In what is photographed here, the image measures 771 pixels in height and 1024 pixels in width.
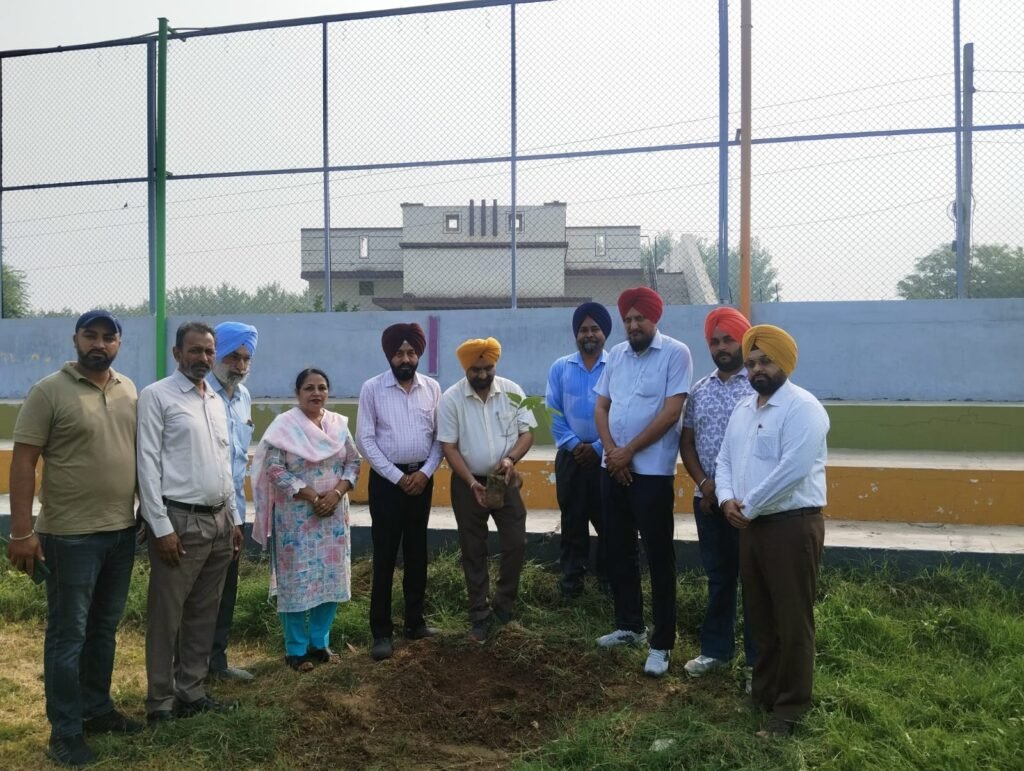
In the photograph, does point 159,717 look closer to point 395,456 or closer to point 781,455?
point 395,456

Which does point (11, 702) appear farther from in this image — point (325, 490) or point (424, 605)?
point (424, 605)

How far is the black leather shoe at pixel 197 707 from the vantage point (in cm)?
394

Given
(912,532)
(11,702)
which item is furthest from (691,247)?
(11,702)

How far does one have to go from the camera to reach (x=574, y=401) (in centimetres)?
521

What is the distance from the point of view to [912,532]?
588cm

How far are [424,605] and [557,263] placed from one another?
586 cm

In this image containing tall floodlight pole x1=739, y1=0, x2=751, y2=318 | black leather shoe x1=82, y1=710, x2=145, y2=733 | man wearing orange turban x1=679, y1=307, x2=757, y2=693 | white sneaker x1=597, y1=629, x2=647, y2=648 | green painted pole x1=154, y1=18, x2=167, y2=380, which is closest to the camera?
black leather shoe x1=82, y1=710, x2=145, y2=733

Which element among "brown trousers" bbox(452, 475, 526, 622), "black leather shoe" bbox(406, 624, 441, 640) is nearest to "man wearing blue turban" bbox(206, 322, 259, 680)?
"black leather shoe" bbox(406, 624, 441, 640)

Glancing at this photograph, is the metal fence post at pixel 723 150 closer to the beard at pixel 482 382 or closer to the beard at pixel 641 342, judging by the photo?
the beard at pixel 641 342

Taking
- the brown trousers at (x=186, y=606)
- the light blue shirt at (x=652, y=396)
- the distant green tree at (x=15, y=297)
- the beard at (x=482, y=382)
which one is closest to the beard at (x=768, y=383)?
the light blue shirt at (x=652, y=396)

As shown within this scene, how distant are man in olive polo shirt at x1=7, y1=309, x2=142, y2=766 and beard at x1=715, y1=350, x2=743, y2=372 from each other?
268 cm

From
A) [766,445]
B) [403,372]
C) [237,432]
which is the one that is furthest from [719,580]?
[237,432]

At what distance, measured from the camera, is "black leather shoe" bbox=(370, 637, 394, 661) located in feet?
15.0

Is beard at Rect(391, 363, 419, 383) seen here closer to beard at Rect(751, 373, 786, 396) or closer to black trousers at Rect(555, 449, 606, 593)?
black trousers at Rect(555, 449, 606, 593)
